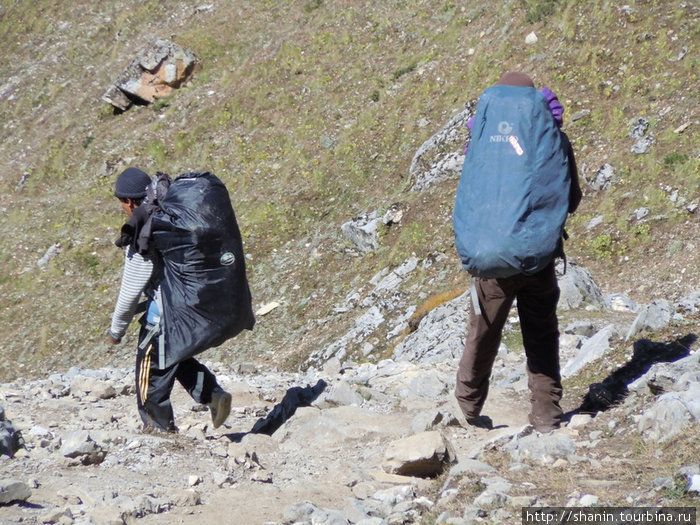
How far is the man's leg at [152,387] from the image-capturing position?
214 inches

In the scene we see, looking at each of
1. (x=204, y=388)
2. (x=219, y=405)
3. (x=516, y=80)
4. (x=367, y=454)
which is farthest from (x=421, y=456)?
(x=516, y=80)

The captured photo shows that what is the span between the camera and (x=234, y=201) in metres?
18.4

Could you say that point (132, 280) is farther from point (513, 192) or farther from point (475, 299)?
point (513, 192)

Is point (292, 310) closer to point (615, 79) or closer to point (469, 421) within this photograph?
point (615, 79)

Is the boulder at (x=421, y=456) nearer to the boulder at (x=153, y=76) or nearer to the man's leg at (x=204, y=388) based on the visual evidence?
the man's leg at (x=204, y=388)

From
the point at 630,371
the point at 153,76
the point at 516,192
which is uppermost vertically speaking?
the point at 153,76

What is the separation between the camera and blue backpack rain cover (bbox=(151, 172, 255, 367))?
5.21m

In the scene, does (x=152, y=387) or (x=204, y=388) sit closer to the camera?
(x=152, y=387)

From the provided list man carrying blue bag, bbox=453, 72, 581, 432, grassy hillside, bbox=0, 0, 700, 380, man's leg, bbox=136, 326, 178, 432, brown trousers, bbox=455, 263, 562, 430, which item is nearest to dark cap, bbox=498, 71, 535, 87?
man carrying blue bag, bbox=453, 72, 581, 432

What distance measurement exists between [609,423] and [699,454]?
937 millimetres

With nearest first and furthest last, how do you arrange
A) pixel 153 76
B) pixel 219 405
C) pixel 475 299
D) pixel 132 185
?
pixel 475 299, pixel 132 185, pixel 219 405, pixel 153 76

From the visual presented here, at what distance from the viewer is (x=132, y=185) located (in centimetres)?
539

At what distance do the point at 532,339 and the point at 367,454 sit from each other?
1363mm

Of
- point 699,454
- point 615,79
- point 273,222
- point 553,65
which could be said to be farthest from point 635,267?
point 273,222
